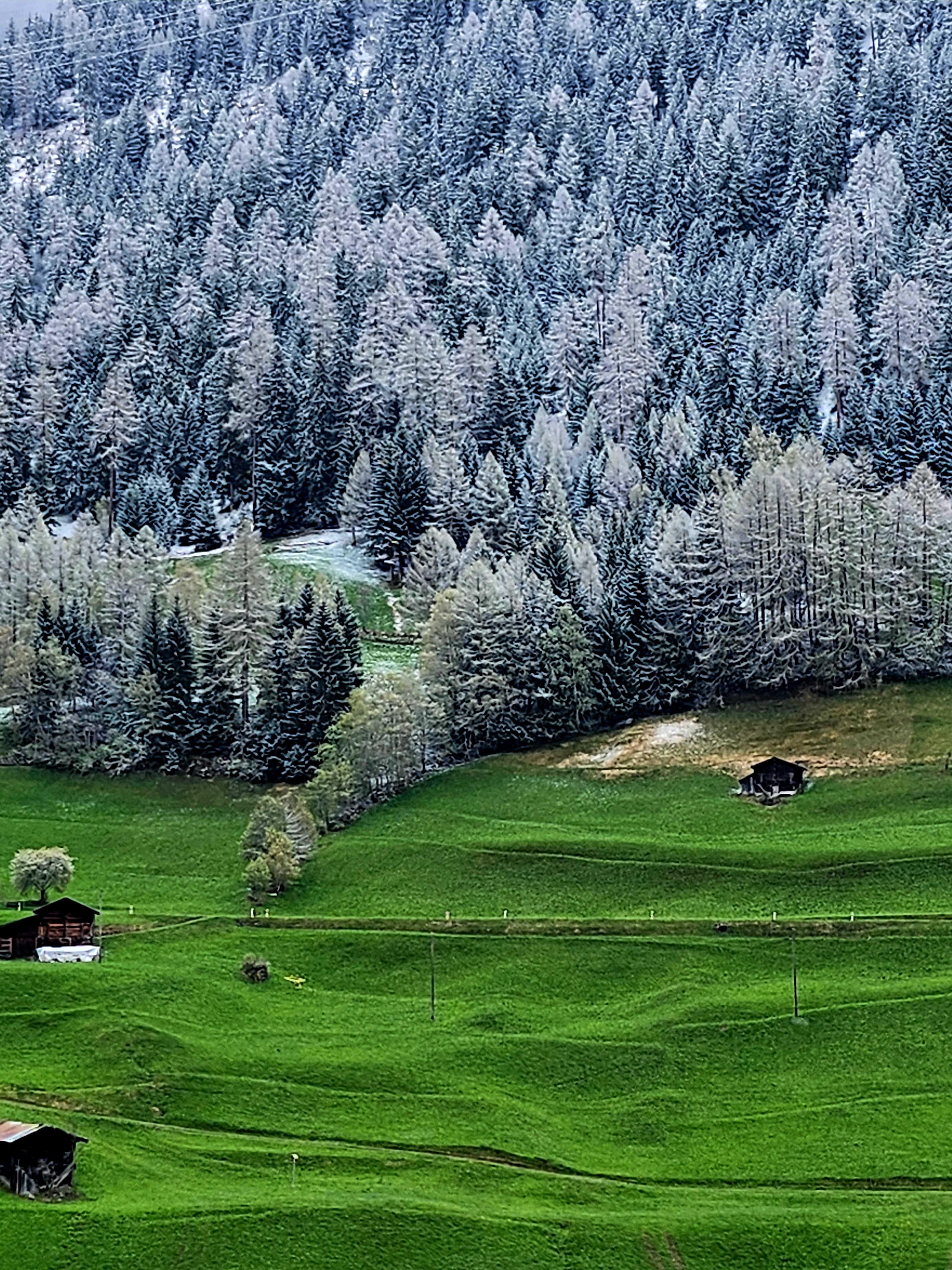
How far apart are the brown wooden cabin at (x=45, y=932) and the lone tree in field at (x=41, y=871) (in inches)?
247

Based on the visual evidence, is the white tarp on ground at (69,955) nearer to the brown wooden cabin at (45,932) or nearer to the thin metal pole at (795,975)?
the brown wooden cabin at (45,932)

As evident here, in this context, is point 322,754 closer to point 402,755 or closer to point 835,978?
point 402,755

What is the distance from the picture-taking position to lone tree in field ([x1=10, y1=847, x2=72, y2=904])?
105188 millimetres

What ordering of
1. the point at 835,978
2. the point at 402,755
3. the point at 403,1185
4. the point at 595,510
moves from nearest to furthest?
the point at 403,1185, the point at 835,978, the point at 402,755, the point at 595,510

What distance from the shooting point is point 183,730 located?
13512cm

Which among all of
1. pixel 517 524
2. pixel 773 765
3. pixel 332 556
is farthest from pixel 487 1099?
pixel 332 556

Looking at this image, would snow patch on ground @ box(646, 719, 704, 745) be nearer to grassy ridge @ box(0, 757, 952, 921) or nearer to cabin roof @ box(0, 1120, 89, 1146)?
grassy ridge @ box(0, 757, 952, 921)

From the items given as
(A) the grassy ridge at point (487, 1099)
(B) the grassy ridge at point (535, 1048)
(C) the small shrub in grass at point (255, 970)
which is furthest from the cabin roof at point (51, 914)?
(C) the small shrub in grass at point (255, 970)

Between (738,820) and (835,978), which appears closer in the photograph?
(835,978)

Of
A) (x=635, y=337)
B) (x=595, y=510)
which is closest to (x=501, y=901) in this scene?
(x=595, y=510)

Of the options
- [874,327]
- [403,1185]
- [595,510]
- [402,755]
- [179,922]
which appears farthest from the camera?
[874,327]

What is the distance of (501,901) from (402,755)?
23090 mm

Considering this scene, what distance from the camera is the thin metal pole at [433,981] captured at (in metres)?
90.3

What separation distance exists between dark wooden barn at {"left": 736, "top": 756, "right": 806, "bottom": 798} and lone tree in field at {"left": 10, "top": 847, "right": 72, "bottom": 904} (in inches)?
1782
